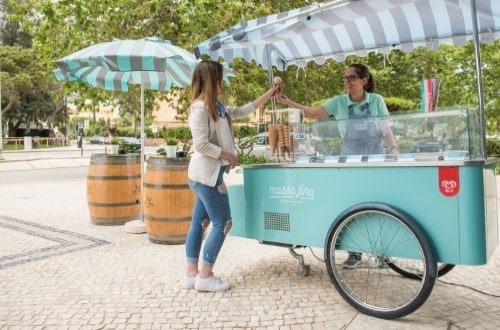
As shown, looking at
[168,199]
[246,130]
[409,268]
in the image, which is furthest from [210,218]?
[246,130]

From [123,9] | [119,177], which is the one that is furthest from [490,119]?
[119,177]

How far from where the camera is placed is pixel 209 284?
3967 mm

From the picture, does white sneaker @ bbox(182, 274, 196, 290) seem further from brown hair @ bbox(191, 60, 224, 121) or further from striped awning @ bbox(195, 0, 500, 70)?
striped awning @ bbox(195, 0, 500, 70)

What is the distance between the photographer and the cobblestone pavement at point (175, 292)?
11.0 ft

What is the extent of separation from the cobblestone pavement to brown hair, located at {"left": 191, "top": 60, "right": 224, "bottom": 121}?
1.54m

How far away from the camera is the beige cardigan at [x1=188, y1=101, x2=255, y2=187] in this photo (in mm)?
3727

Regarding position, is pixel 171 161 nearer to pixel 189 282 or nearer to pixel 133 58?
pixel 133 58

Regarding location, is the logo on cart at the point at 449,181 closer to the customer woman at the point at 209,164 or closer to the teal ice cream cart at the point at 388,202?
the teal ice cream cart at the point at 388,202

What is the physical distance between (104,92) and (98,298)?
753 centimetres

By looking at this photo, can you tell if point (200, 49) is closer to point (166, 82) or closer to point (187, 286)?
point (187, 286)

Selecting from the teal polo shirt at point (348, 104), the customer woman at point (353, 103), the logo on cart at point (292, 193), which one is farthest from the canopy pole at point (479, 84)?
the logo on cart at point (292, 193)

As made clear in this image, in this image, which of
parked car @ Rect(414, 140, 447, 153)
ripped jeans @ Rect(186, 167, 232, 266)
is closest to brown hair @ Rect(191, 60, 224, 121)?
ripped jeans @ Rect(186, 167, 232, 266)

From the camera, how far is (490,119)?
58.2 ft

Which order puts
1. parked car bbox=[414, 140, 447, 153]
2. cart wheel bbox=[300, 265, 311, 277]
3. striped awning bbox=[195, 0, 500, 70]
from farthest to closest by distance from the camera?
cart wheel bbox=[300, 265, 311, 277] < striped awning bbox=[195, 0, 500, 70] < parked car bbox=[414, 140, 447, 153]
